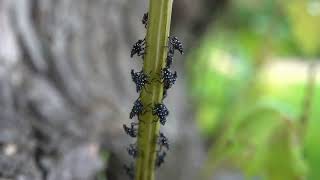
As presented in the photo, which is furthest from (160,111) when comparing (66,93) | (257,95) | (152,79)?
(257,95)

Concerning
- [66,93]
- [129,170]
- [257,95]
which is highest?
[257,95]

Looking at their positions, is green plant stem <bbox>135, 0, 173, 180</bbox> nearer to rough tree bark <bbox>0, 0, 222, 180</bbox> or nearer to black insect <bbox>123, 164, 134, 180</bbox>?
black insect <bbox>123, 164, 134, 180</bbox>

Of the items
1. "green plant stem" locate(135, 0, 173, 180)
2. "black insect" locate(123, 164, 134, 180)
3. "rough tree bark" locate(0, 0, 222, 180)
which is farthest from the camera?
"rough tree bark" locate(0, 0, 222, 180)

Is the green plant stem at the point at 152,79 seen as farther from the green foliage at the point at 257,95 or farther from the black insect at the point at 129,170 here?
the green foliage at the point at 257,95

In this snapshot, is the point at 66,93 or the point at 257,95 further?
the point at 257,95

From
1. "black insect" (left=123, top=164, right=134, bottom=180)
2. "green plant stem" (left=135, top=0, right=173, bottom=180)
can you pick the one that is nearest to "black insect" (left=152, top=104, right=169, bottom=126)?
"green plant stem" (left=135, top=0, right=173, bottom=180)

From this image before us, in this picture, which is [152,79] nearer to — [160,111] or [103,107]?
[160,111]
